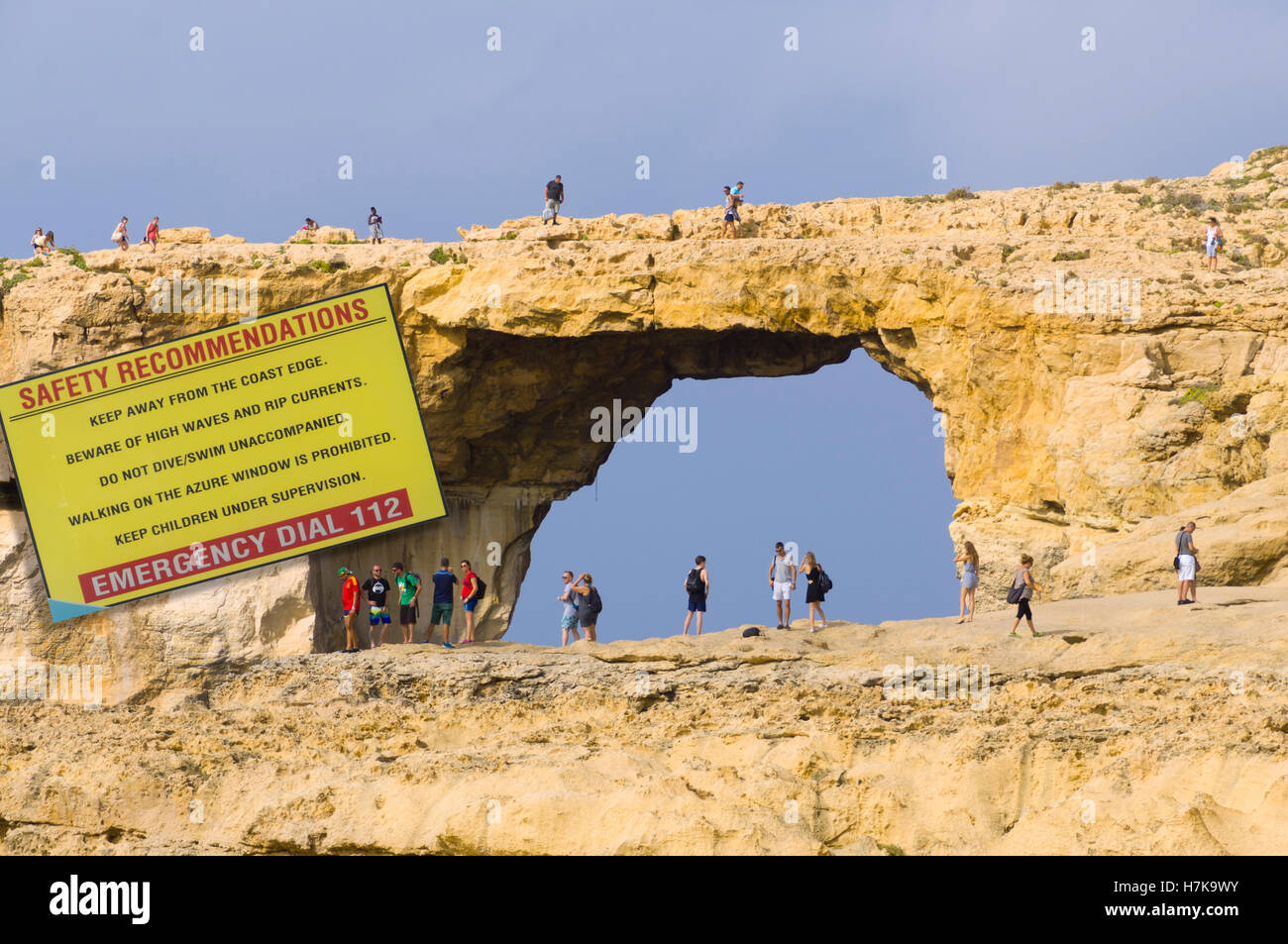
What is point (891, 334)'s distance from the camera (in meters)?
21.6

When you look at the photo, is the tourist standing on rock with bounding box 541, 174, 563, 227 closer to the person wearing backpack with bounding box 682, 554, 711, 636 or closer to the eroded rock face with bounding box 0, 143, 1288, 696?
the eroded rock face with bounding box 0, 143, 1288, 696

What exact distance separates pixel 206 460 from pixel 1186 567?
13.8m

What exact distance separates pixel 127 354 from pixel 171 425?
1.25 meters

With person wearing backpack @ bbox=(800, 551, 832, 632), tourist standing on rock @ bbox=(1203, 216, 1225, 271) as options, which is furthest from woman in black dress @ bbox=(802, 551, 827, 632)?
tourist standing on rock @ bbox=(1203, 216, 1225, 271)

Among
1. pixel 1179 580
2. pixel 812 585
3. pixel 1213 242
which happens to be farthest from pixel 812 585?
pixel 1213 242

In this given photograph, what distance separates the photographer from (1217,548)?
648 inches

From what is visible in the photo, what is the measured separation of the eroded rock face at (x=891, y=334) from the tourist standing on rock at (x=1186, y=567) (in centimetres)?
138

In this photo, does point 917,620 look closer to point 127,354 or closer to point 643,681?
point 643,681

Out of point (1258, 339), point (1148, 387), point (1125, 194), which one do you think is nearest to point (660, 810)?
point (1148, 387)

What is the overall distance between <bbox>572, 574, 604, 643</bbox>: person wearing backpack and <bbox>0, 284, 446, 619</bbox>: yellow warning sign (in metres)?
3.72

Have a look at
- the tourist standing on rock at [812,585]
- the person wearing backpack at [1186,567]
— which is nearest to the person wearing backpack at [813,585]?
the tourist standing on rock at [812,585]

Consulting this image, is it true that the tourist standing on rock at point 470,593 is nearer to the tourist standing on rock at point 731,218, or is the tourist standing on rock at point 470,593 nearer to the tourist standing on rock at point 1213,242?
the tourist standing on rock at point 731,218

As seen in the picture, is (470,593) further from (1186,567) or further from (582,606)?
(1186,567)

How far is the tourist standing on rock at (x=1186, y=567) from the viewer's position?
15156 millimetres
